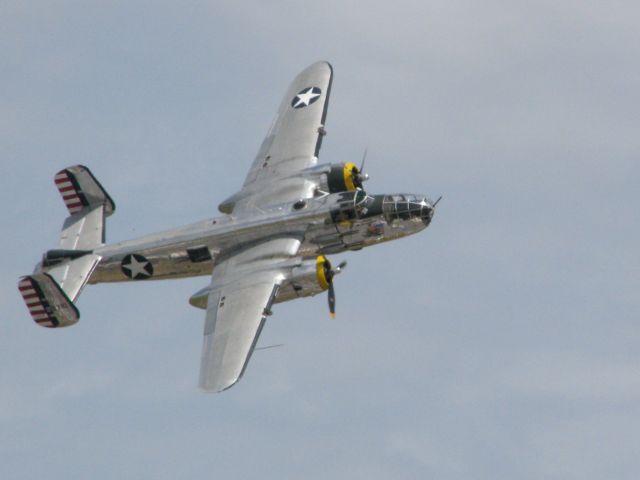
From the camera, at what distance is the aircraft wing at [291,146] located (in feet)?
224

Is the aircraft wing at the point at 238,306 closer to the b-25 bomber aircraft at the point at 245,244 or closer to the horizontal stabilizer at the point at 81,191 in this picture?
the b-25 bomber aircraft at the point at 245,244

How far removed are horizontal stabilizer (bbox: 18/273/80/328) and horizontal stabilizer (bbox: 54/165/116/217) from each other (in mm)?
5403

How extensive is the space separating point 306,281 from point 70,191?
39.6 ft

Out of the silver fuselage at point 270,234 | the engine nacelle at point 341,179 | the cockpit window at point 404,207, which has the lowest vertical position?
the silver fuselage at point 270,234

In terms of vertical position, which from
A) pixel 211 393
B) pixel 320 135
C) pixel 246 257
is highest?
pixel 320 135

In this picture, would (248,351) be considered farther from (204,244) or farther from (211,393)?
(204,244)

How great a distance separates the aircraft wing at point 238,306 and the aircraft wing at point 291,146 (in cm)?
296

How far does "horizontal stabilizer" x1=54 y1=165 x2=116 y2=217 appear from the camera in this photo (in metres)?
69.9

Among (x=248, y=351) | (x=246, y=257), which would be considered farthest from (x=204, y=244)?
(x=248, y=351)

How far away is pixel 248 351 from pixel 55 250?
1025 centimetres

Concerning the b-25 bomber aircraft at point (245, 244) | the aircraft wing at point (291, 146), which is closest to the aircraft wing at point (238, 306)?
the b-25 bomber aircraft at point (245, 244)

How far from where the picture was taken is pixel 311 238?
218ft

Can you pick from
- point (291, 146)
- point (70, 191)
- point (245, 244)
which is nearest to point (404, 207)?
point (245, 244)

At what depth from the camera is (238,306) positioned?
63562 mm
